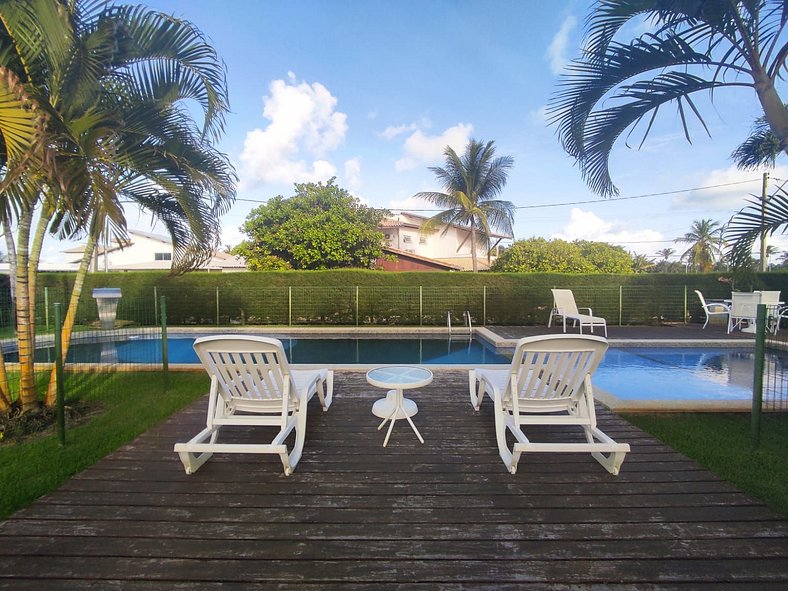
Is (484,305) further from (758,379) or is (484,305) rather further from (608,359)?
(758,379)

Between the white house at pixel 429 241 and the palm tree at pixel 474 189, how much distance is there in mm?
4145

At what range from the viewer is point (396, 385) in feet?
10.9

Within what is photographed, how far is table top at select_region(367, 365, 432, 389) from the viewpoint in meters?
3.34

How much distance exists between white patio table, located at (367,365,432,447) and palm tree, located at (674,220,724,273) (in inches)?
1740

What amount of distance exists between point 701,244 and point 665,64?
1949 inches

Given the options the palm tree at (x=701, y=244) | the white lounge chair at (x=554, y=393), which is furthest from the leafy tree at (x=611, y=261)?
the palm tree at (x=701, y=244)

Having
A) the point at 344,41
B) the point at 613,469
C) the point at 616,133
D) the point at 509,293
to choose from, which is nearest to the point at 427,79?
the point at 344,41

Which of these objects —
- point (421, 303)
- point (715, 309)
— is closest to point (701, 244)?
point (715, 309)

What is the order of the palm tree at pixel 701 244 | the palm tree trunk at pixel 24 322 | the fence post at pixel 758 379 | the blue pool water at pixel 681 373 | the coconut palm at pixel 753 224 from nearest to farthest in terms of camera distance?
the coconut palm at pixel 753 224 < the fence post at pixel 758 379 < the palm tree trunk at pixel 24 322 < the blue pool water at pixel 681 373 < the palm tree at pixel 701 244

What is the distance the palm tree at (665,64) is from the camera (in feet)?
9.25

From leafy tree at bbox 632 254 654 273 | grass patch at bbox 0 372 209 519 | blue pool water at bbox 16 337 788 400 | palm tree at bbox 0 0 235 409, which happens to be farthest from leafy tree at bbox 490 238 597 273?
grass patch at bbox 0 372 209 519

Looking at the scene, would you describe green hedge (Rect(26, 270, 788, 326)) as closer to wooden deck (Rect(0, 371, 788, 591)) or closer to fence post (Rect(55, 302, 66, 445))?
fence post (Rect(55, 302, 66, 445))

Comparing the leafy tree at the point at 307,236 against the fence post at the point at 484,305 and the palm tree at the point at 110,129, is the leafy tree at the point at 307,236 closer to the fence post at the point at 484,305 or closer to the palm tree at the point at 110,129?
the fence post at the point at 484,305

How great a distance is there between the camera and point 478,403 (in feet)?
13.5
